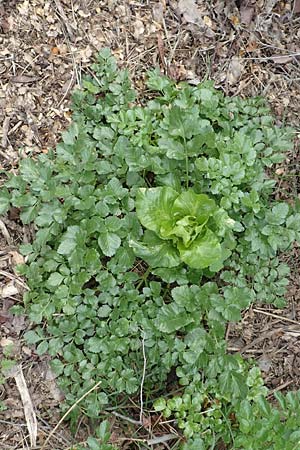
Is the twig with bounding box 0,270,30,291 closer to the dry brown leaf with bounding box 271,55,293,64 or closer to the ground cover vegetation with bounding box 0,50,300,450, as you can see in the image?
the ground cover vegetation with bounding box 0,50,300,450

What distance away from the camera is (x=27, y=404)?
2.38 m

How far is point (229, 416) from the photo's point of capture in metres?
2.46

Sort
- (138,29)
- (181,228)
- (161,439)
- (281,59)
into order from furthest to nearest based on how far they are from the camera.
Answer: (281,59), (138,29), (161,439), (181,228)

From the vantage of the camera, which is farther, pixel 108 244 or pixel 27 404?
pixel 27 404

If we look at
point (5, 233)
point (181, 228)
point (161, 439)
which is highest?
point (181, 228)

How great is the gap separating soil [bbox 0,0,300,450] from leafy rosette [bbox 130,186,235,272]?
526mm

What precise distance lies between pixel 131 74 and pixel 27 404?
1.47 meters

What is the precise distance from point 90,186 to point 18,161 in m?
0.41

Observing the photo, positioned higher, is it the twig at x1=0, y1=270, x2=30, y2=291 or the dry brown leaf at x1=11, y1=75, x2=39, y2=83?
the dry brown leaf at x1=11, y1=75, x2=39, y2=83

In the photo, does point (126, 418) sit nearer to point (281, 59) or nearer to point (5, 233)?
point (5, 233)

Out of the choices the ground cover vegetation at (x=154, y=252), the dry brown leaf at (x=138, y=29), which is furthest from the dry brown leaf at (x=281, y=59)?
the dry brown leaf at (x=138, y=29)

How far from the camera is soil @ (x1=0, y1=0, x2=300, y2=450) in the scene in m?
2.41

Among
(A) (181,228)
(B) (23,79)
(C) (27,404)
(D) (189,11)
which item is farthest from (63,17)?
(C) (27,404)

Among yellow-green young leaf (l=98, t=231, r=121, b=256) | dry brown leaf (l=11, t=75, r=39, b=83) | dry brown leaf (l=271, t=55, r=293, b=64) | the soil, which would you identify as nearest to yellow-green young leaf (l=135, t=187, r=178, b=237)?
yellow-green young leaf (l=98, t=231, r=121, b=256)
